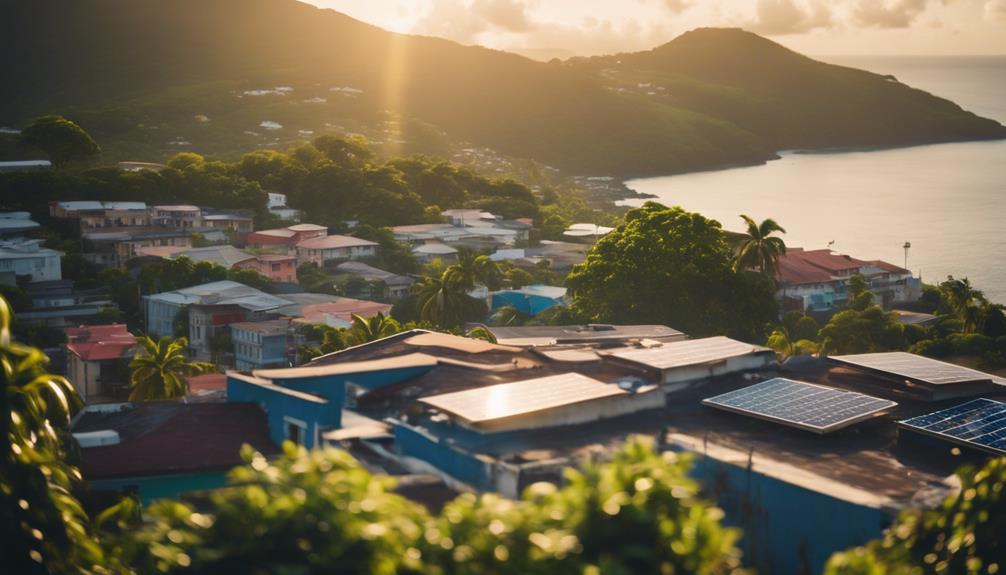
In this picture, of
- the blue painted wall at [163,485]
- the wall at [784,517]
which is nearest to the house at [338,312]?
the blue painted wall at [163,485]

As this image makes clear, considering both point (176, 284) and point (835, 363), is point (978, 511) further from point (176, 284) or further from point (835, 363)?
point (176, 284)

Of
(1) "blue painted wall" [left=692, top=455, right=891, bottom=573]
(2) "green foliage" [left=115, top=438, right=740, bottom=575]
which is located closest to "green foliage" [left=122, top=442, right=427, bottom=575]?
(2) "green foliage" [left=115, top=438, right=740, bottom=575]

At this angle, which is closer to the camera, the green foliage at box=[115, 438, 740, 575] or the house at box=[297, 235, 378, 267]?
the green foliage at box=[115, 438, 740, 575]

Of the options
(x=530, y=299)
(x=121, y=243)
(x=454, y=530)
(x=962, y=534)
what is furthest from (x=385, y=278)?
(x=454, y=530)

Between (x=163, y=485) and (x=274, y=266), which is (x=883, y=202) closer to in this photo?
→ (x=274, y=266)

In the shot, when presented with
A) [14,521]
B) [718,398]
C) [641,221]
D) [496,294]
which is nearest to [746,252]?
[641,221]

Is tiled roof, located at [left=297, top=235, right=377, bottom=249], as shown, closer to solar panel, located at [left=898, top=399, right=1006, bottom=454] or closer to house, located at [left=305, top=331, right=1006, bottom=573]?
house, located at [left=305, top=331, right=1006, bottom=573]
